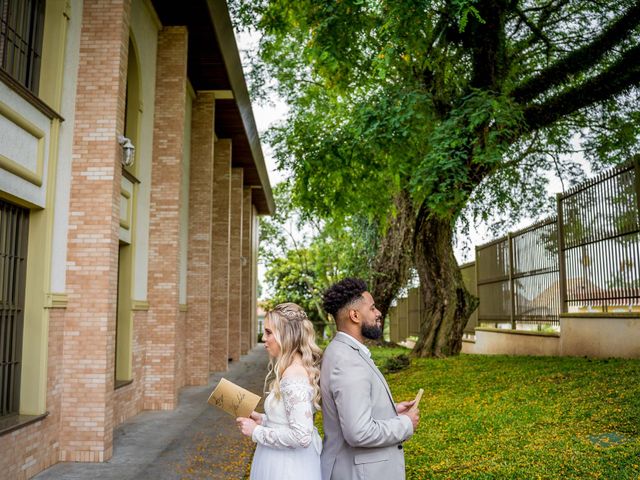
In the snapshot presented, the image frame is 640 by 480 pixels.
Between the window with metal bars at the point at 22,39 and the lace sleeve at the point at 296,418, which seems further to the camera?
the window with metal bars at the point at 22,39

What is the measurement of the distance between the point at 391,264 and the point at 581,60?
1204cm

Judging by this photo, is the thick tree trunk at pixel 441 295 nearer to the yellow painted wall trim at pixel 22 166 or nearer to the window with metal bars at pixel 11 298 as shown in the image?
the yellow painted wall trim at pixel 22 166

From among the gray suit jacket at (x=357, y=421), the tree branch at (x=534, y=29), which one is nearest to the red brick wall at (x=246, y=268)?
the tree branch at (x=534, y=29)

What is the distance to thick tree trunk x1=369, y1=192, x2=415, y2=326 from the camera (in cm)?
2275

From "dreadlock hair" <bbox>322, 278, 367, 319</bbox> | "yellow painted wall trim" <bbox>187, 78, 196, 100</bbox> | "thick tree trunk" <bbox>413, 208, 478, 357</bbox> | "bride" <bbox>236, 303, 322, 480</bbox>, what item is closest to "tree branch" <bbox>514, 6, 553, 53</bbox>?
"thick tree trunk" <bbox>413, 208, 478, 357</bbox>

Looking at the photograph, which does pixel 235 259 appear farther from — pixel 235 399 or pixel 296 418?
pixel 296 418

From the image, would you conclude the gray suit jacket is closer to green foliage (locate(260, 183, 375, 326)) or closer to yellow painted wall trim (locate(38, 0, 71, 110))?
yellow painted wall trim (locate(38, 0, 71, 110))

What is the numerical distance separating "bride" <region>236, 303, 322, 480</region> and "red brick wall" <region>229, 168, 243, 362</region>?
18.2 meters

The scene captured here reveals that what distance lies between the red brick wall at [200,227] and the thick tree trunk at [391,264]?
9400mm

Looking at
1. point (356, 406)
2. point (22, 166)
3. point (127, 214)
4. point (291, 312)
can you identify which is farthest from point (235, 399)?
point (127, 214)

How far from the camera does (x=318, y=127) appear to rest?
13633 mm

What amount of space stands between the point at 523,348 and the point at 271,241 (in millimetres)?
25225

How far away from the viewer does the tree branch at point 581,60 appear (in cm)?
1188

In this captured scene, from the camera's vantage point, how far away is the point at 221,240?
18.0 m
